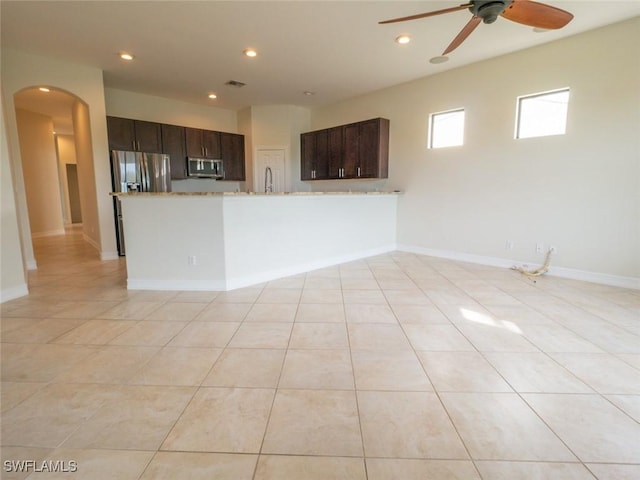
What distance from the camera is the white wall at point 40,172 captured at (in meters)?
6.86

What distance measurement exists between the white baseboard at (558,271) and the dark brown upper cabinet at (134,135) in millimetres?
5185

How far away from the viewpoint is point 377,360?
2008 mm

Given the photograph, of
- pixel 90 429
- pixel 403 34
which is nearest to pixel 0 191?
pixel 90 429

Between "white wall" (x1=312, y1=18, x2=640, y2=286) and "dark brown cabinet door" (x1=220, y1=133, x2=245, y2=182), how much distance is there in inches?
125

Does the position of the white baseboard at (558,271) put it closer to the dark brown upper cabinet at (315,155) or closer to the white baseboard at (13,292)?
the dark brown upper cabinet at (315,155)

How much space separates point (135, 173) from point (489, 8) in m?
5.28

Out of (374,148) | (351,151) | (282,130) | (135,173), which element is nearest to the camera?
(135,173)

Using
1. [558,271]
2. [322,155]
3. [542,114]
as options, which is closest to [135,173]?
[322,155]

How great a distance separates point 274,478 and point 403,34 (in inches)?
163

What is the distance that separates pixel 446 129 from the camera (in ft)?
16.0

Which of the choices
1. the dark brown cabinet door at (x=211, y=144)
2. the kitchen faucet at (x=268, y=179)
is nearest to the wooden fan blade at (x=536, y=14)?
the kitchen faucet at (x=268, y=179)

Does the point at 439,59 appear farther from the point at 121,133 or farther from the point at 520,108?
the point at 121,133

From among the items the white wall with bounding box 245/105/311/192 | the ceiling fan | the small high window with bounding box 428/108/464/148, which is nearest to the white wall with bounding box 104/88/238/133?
the white wall with bounding box 245/105/311/192

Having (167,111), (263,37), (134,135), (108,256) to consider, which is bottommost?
(108,256)
